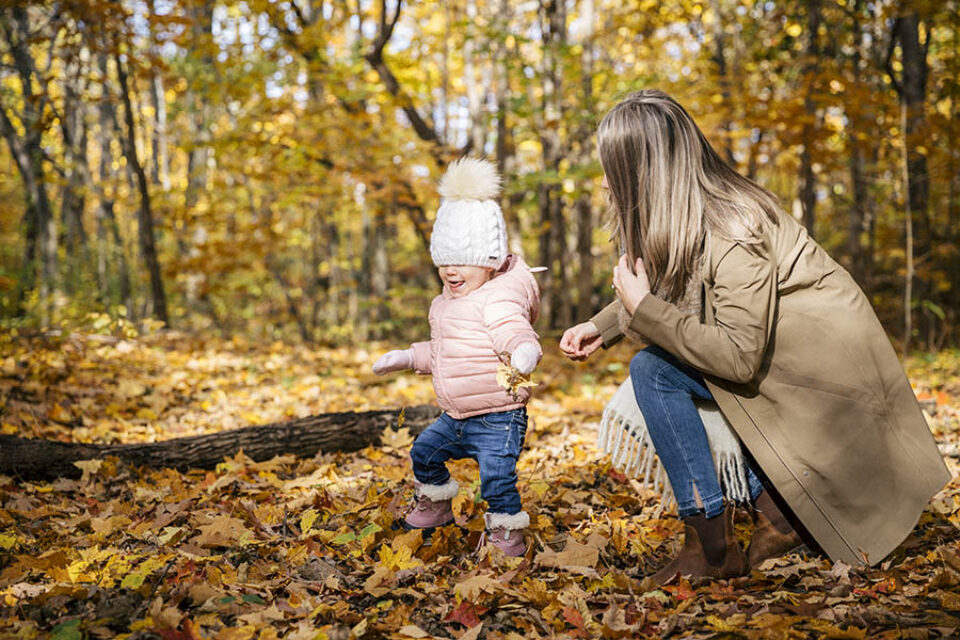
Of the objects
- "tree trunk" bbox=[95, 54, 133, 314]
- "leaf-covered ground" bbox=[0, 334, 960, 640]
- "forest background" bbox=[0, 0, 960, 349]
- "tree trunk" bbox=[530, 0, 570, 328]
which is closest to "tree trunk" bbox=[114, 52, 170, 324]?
"forest background" bbox=[0, 0, 960, 349]

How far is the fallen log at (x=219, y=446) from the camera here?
3.35 meters

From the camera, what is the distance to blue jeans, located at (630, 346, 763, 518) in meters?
2.39

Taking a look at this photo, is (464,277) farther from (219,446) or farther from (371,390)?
(371,390)

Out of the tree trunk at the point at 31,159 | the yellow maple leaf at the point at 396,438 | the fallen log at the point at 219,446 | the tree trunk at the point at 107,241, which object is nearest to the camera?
the fallen log at the point at 219,446

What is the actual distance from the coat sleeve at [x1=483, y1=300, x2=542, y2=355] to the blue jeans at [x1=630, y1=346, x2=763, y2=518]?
0.41 m

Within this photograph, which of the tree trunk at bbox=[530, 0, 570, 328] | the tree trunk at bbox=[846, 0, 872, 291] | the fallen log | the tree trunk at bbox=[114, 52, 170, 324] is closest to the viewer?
the fallen log

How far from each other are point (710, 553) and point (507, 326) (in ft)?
3.43

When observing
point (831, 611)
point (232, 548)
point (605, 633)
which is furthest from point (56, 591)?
point (831, 611)

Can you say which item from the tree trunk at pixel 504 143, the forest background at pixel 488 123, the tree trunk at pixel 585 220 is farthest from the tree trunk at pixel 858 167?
the tree trunk at pixel 504 143

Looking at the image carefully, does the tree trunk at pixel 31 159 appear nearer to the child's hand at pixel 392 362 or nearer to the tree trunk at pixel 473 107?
the tree trunk at pixel 473 107

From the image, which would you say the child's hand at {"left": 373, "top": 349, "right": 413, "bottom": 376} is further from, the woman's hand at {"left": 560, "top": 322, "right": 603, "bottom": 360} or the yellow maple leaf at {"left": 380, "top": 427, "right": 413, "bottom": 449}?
the yellow maple leaf at {"left": 380, "top": 427, "right": 413, "bottom": 449}

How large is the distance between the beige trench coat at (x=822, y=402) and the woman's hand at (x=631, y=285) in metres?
0.05

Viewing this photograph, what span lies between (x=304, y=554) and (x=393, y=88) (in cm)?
607

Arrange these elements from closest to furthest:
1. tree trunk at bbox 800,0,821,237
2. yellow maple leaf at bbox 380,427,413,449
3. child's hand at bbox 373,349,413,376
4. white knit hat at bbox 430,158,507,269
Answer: white knit hat at bbox 430,158,507,269 → child's hand at bbox 373,349,413,376 → yellow maple leaf at bbox 380,427,413,449 → tree trunk at bbox 800,0,821,237
